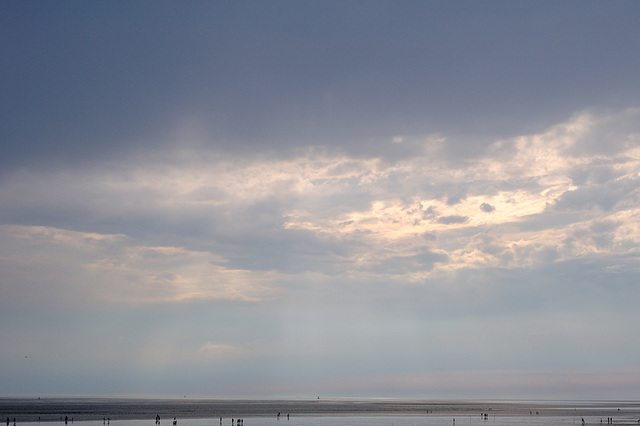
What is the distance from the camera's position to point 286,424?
113625 millimetres

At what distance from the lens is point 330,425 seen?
115062mm

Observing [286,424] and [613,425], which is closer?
[286,424]

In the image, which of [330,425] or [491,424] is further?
[491,424]

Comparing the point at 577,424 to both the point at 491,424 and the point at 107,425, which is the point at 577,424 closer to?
the point at 491,424

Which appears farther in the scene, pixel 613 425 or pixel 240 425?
pixel 613 425

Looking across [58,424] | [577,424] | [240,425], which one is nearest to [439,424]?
[577,424]

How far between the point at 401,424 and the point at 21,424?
7634cm

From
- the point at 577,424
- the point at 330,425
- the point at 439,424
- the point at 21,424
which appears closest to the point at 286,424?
the point at 330,425

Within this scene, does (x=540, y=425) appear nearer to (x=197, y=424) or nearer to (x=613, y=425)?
(x=613, y=425)

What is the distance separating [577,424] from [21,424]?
380ft

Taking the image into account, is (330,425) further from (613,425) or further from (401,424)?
(613,425)

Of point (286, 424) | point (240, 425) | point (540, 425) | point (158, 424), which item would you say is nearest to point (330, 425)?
point (286, 424)

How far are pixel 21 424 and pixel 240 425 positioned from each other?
44.3 metres

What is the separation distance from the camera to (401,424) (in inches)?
4601
